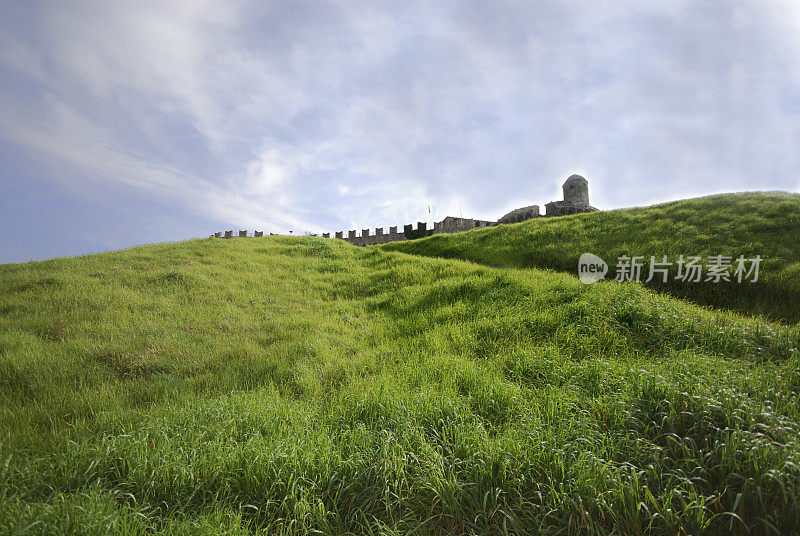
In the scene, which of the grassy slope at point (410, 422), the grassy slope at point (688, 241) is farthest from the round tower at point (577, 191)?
the grassy slope at point (410, 422)

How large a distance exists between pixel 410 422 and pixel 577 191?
96.5ft

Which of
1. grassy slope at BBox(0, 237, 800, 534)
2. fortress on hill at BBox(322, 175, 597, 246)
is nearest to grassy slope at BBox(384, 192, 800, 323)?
grassy slope at BBox(0, 237, 800, 534)

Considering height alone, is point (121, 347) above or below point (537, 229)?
below

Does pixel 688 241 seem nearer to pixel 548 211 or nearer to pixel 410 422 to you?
Answer: pixel 410 422

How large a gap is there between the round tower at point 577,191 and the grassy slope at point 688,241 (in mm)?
11000

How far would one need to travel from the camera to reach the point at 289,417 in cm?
398

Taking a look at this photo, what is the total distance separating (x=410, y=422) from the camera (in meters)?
3.69

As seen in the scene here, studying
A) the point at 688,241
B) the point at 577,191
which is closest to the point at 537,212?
the point at 577,191

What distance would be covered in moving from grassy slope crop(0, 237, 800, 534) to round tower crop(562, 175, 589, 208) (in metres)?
22.3

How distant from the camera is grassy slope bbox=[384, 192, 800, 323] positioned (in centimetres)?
860

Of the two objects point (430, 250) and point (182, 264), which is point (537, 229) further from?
point (182, 264)

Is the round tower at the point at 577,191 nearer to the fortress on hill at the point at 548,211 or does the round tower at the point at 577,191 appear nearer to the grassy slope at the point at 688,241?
the fortress on hill at the point at 548,211

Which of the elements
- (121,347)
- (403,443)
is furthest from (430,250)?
(403,443)

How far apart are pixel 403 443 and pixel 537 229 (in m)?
16.1
